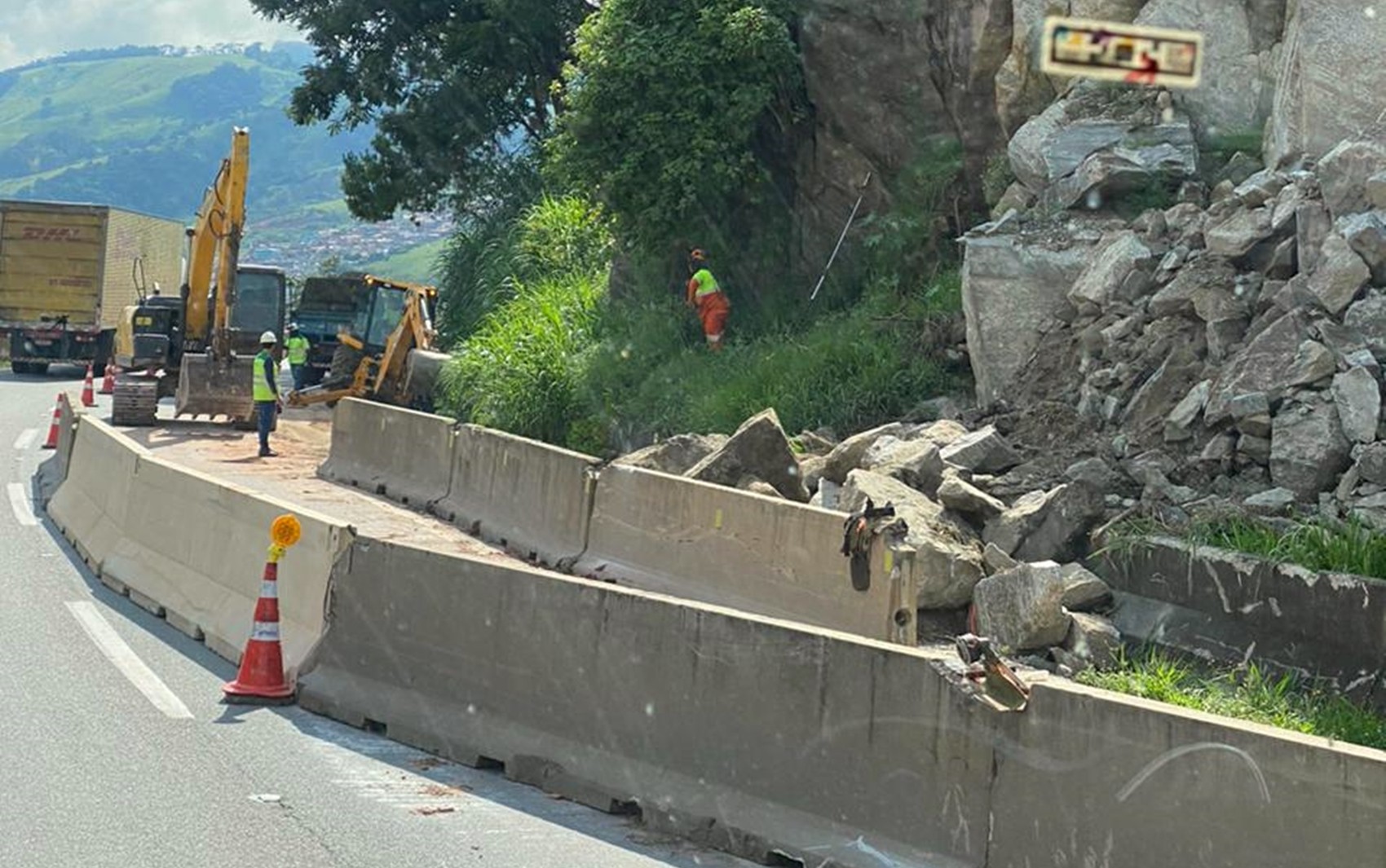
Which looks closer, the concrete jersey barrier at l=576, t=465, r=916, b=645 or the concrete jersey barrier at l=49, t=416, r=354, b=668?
the concrete jersey barrier at l=49, t=416, r=354, b=668

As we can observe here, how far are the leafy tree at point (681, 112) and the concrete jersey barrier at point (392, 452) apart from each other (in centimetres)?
518

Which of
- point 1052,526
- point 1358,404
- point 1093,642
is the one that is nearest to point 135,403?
point 1052,526

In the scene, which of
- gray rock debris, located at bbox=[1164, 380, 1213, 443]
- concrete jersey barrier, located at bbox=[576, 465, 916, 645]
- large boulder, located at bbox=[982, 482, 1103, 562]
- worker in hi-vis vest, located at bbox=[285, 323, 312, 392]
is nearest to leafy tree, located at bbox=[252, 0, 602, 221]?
worker in hi-vis vest, located at bbox=[285, 323, 312, 392]

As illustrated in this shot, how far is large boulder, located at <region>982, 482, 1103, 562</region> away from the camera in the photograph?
13383 mm

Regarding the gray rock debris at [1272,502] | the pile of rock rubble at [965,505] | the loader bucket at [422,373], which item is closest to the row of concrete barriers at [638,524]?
the pile of rock rubble at [965,505]

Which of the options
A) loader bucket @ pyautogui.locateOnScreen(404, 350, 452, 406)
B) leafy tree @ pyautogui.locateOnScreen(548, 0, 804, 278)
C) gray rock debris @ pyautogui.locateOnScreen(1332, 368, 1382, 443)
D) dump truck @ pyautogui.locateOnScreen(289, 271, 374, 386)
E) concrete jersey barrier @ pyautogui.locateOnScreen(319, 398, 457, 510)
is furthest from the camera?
dump truck @ pyautogui.locateOnScreen(289, 271, 374, 386)

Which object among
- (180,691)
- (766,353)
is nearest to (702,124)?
(766,353)

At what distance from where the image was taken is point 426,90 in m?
41.5

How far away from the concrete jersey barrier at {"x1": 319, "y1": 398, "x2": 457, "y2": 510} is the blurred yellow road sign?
7.62m

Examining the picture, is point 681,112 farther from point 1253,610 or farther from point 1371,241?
point 1253,610

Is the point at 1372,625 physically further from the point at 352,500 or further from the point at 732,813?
the point at 352,500

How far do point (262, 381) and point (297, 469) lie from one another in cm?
173

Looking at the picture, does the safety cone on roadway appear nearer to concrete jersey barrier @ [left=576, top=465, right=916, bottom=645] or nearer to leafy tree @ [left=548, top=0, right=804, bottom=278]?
concrete jersey barrier @ [left=576, top=465, right=916, bottom=645]

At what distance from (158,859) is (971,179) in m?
17.0
